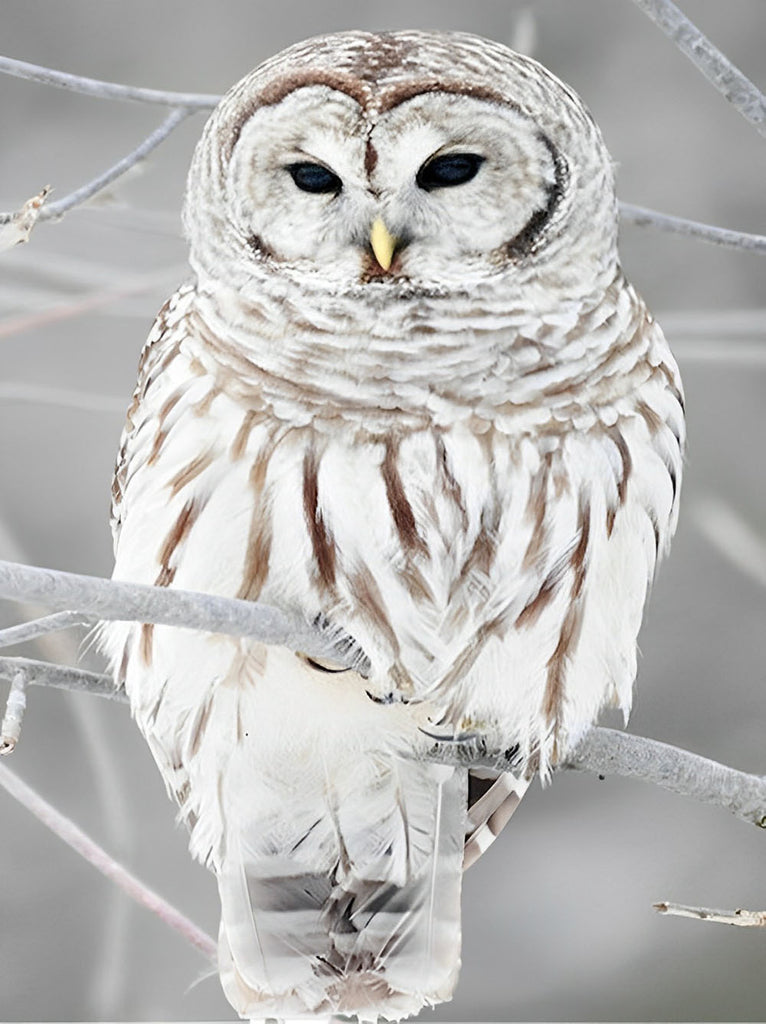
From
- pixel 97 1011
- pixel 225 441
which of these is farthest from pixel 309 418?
pixel 97 1011

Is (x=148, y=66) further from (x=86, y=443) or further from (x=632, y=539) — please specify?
(x=632, y=539)

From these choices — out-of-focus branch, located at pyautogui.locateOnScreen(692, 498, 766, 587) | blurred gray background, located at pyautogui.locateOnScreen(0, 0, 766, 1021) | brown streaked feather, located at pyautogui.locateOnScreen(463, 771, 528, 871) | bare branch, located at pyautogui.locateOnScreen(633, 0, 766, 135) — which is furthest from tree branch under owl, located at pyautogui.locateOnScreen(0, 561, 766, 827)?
blurred gray background, located at pyautogui.locateOnScreen(0, 0, 766, 1021)

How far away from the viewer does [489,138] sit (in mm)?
2031

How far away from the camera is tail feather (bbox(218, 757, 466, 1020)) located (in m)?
2.55

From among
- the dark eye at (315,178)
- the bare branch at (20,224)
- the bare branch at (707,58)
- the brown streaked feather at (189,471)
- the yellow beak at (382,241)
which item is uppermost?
the bare branch at (707,58)

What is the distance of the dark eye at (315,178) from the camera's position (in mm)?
2010

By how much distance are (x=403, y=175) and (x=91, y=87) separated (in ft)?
1.36

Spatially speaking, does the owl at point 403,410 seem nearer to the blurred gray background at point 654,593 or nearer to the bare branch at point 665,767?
the bare branch at point 665,767

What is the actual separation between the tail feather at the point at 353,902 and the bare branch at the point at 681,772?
477 mm

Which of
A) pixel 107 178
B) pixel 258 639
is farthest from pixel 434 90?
pixel 258 639

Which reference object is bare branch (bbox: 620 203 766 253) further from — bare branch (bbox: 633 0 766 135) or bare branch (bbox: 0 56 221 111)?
bare branch (bbox: 0 56 221 111)

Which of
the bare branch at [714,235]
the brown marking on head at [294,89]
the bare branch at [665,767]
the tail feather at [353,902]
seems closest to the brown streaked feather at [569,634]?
the bare branch at [665,767]

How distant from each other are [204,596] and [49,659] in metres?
1.30

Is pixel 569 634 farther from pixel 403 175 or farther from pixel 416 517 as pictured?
pixel 403 175
